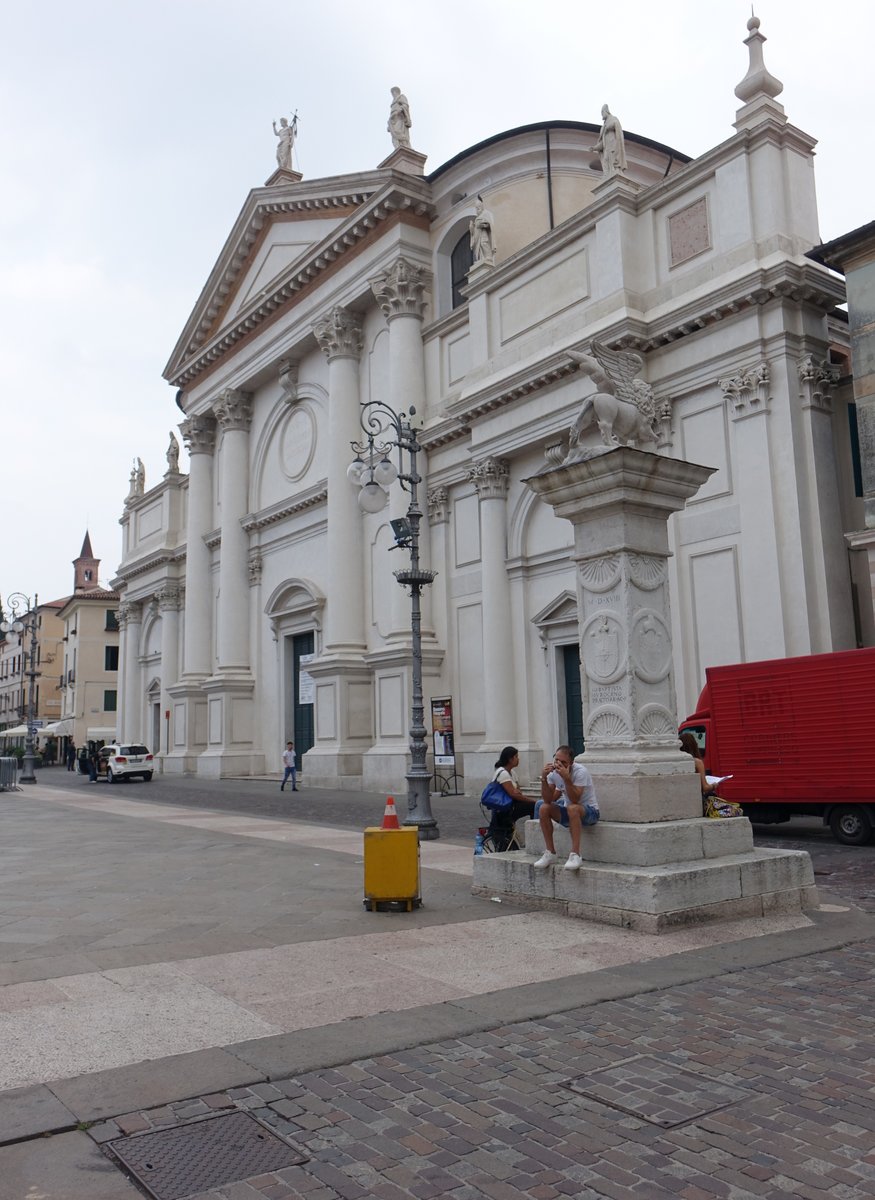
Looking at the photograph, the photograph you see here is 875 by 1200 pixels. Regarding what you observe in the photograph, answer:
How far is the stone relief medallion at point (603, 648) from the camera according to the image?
8.37m

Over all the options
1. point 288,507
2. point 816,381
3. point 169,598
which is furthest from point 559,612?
point 169,598

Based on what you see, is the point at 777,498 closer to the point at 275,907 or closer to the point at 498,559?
the point at 498,559

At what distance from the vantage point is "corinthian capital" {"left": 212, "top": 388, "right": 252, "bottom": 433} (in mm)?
36000

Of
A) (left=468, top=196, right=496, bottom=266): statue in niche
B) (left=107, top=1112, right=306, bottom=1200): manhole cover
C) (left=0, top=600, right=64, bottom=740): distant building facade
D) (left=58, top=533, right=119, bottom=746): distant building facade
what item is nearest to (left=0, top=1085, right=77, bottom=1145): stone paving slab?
(left=107, top=1112, right=306, bottom=1200): manhole cover

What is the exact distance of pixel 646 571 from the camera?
8.57 m

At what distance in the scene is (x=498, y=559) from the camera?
78.5ft

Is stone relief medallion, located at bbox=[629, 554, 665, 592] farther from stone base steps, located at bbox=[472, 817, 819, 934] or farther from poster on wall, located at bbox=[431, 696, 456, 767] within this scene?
poster on wall, located at bbox=[431, 696, 456, 767]

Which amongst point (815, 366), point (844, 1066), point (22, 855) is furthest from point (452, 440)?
point (844, 1066)

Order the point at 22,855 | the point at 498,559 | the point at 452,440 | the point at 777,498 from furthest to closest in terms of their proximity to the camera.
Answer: the point at 452,440 < the point at 498,559 < the point at 777,498 < the point at 22,855

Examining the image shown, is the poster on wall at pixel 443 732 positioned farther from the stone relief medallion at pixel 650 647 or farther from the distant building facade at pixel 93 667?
the distant building facade at pixel 93 667

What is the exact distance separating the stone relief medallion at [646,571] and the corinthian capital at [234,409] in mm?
29597

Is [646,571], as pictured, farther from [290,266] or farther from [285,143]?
[285,143]

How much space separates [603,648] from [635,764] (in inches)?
41.8

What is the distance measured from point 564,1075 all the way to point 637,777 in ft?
12.5
